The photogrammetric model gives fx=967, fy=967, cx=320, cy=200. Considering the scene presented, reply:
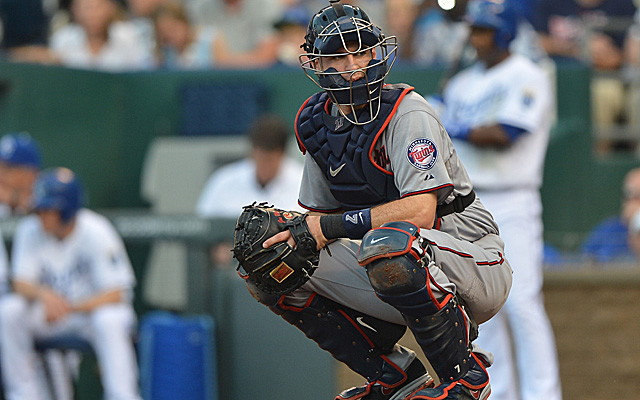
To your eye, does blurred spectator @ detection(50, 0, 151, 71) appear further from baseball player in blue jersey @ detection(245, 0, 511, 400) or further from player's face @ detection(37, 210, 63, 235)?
baseball player in blue jersey @ detection(245, 0, 511, 400)

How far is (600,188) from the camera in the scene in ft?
25.6

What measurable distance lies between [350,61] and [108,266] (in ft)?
12.1

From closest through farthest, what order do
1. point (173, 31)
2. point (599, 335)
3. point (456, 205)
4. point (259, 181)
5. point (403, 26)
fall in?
point (456, 205) < point (599, 335) < point (259, 181) < point (403, 26) < point (173, 31)

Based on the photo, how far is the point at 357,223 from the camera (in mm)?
3305

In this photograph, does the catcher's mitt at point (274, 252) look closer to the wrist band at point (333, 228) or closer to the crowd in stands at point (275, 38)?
the wrist band at point (333, 228)

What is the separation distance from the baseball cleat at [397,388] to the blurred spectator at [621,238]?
2858 millimetres

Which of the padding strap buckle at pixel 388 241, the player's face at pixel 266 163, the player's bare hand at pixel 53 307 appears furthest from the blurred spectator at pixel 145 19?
the padding strap buckle at pixel 388 241

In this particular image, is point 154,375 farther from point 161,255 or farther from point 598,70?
point 598,70

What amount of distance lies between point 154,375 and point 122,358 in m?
0.34

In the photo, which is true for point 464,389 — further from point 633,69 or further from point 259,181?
point 633,69

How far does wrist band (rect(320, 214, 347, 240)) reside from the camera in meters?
3.33

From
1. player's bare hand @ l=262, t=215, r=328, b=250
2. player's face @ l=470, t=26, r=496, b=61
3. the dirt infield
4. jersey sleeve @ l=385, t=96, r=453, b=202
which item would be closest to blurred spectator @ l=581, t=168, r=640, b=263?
the dirt infield

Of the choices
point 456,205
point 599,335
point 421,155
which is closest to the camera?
point 421,155

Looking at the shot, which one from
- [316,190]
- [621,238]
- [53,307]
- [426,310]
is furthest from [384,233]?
[53,307]
